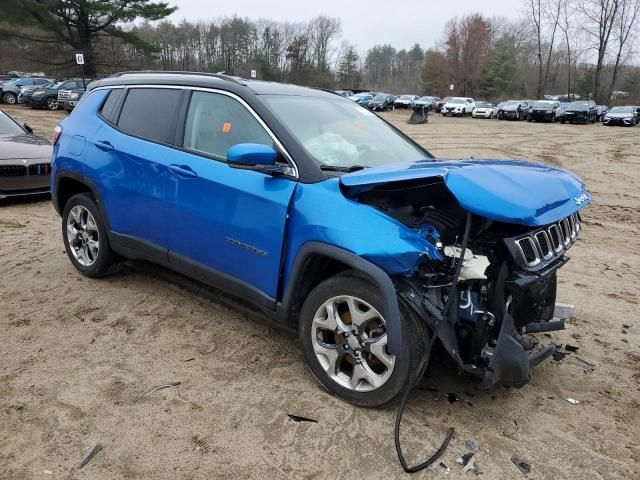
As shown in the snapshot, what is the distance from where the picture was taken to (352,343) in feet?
9.39

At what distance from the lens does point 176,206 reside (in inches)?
142

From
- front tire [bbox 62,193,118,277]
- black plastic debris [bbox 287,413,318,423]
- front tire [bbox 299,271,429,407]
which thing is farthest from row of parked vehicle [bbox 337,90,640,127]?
black plastic debris [bbox 287,413,318,423]

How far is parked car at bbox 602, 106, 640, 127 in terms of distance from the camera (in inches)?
1280

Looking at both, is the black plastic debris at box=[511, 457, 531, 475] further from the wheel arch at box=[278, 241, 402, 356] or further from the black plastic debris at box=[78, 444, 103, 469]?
the black plastic debris at box=[78, 444, 103, 469]

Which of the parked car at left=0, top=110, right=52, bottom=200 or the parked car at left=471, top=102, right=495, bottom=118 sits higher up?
the parked car at left=471, top=102, right=495, bottom=118

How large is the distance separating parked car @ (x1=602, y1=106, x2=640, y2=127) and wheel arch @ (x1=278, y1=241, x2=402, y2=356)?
119ft

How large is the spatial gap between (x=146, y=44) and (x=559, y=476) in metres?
45.9

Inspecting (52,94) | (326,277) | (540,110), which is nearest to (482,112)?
(540,110)

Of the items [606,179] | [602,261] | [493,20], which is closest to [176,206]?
[602,261]

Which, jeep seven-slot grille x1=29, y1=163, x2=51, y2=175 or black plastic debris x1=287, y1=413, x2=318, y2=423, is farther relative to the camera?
jeep seven-slot grille x1=29, y1=163, x2=51, y2=175

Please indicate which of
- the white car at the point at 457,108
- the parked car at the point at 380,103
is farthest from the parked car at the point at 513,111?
the parked car at the point at 380,103

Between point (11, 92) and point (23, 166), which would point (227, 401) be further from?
point (11, 92)

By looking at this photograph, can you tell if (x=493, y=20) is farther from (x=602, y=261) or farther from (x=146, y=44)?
(x=602, y=261)

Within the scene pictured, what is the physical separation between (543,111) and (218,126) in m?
35.8
